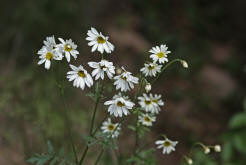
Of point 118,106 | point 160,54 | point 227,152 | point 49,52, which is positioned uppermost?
point 227,152

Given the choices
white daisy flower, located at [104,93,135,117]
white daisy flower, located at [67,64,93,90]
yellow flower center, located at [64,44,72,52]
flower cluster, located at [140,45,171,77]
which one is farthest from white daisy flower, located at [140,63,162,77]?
yellow flower center, located at [64,44,72,52]

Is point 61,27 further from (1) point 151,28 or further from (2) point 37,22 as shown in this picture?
(1) point 151,28

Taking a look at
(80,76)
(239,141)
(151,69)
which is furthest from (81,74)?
(239,141)

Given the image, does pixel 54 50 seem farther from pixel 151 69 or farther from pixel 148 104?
pixel 148 104

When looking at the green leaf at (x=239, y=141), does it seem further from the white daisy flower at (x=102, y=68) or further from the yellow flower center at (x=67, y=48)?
the yellow flower center at (x=67, y=48)

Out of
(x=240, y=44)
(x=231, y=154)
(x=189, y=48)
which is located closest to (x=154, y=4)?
(x=189, y=48)

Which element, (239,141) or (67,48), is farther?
(239,141)
